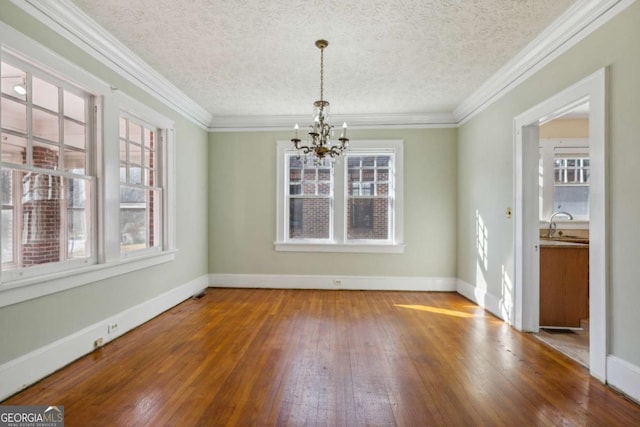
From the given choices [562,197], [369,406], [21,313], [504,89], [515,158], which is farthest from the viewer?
[562,197]

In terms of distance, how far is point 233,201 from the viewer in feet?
18.0

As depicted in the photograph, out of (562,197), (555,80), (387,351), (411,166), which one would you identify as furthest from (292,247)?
(562,197)

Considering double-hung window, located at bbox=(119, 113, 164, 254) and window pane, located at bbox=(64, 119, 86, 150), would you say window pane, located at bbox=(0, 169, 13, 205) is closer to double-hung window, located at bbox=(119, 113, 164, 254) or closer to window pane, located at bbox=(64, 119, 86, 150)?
window pane, located at bbox=(64, 119, 86, 150)

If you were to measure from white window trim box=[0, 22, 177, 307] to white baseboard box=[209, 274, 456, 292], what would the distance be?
150 cm

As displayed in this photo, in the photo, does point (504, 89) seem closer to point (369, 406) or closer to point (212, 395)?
point (369, 406)

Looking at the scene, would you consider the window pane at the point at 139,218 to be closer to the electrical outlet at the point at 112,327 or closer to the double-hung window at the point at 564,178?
the electrical outlet at the point at 112,327

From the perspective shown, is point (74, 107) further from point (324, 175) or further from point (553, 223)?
point (553, 223)

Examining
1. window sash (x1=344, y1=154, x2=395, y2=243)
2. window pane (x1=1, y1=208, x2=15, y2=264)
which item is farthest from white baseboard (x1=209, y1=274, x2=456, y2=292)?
window pane (x1=1, y1=208, x2=15, y2=264)

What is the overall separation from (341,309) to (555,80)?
3.32m

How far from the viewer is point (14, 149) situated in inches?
91.4

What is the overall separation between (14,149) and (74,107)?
760 mm

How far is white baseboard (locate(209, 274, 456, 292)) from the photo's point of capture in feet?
17.4

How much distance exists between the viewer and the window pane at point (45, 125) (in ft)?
8.22

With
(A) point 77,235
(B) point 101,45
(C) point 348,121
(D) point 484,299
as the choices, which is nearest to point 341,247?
(C) point 348,121
